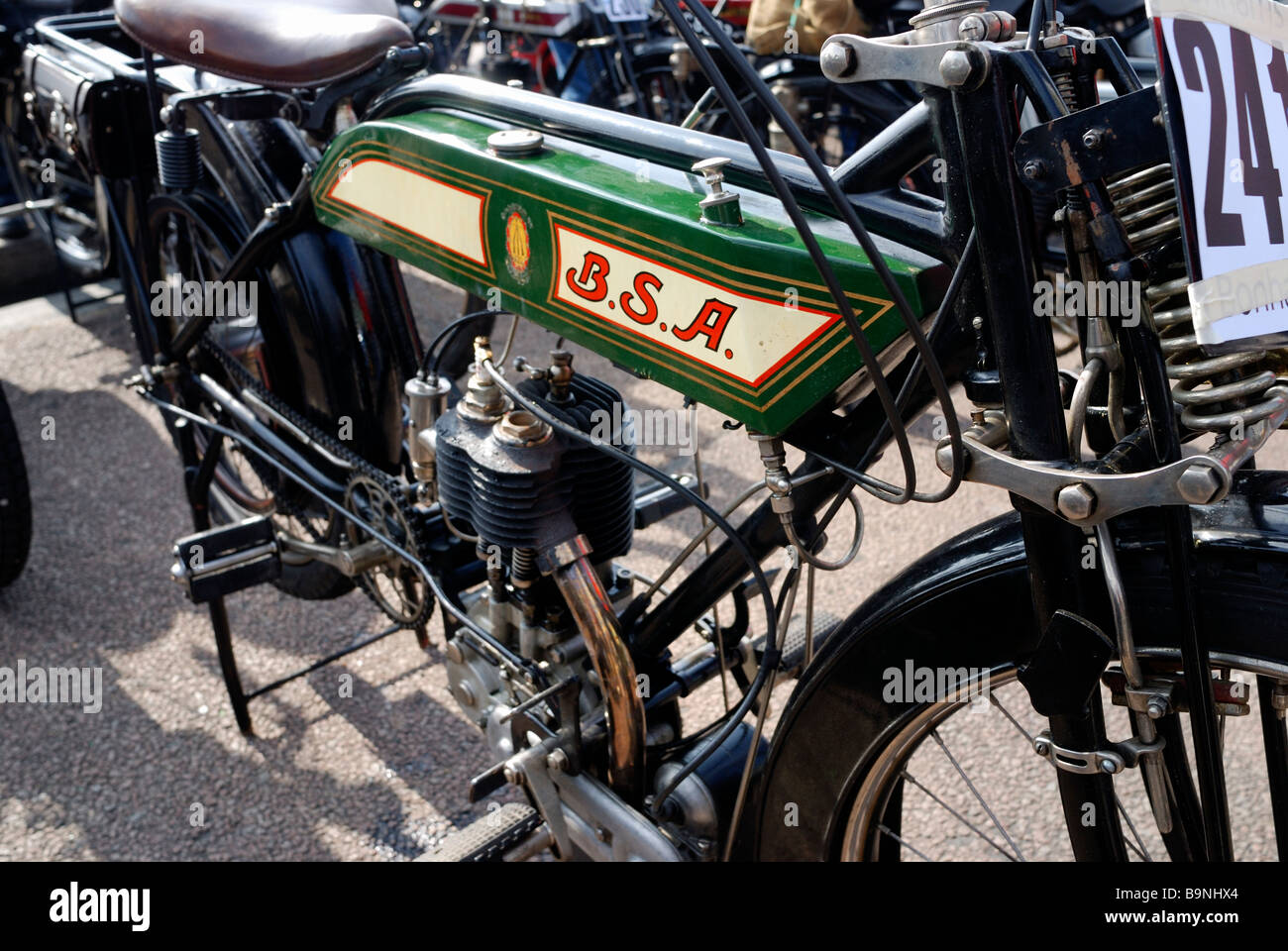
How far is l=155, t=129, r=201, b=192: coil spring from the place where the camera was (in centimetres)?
220

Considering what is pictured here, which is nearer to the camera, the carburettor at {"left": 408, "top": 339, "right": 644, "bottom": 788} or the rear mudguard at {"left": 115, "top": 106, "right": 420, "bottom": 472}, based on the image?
the carburettor at {"left": 408, "top": 339, "right": 644, "bottom": 788}

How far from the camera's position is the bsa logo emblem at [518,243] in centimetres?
146

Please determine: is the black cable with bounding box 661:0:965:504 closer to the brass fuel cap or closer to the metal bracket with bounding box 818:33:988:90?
the metal bracket with bounding box 818:33:988:90

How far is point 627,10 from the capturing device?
6000 millimetres

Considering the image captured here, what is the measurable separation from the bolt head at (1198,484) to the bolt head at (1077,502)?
0.24 ft

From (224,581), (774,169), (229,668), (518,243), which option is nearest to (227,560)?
(224,581)

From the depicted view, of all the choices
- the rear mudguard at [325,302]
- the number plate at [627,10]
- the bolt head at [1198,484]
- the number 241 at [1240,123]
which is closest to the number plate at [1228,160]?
the number 241 at [1240,123]

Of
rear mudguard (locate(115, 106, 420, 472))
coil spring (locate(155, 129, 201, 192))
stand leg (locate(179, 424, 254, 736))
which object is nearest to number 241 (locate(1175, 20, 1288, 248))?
rear mudguard (locate(115, 106, 420, 472))

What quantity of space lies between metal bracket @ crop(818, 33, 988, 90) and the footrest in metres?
1.30

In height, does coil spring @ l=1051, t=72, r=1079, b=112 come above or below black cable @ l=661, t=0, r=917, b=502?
above

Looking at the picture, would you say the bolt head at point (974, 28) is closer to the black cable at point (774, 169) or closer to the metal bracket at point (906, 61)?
the metal bracket at point (906, 61)

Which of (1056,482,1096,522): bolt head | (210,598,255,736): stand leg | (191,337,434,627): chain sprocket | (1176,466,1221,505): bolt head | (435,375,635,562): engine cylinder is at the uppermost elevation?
(1176,466,1221,505): bolt head

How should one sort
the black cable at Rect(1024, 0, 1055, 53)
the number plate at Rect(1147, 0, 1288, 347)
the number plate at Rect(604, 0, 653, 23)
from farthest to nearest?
the number plate at Rect(604, 0, 653, 23) < the black cable at Rect(1024, 0, 1055, 53) < the number plate at Rect(1147, 0, 1288, 347)
